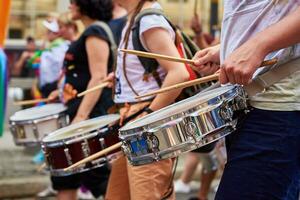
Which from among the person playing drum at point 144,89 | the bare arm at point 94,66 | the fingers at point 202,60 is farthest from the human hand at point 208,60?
the bare arm at point 94,66

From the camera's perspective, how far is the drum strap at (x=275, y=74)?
2.13 m

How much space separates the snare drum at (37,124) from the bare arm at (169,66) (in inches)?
64.3

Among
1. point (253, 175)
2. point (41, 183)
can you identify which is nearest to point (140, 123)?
point (253, 175)

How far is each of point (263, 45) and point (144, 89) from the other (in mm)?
1338

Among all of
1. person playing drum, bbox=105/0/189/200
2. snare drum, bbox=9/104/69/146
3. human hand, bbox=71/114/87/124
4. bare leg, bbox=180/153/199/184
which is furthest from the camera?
bare leg, bbox=180/153/199/184

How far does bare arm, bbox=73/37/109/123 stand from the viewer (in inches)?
166

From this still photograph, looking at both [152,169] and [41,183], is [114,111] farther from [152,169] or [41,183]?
[41,183]

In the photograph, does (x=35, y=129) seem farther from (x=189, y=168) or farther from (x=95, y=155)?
(x=189, y=168)

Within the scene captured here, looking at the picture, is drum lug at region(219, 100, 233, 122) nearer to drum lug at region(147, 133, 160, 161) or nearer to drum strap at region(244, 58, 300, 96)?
drum strap at region(244, 58, 300, 96)

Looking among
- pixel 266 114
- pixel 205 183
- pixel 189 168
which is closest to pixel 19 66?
pixel 189 168

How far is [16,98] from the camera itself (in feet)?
37.1

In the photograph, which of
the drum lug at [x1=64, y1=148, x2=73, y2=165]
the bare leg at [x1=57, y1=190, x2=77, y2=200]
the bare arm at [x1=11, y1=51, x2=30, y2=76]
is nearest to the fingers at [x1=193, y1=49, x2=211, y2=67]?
the drum lug at [x1=64, y1=148, x2=73, y2=165]

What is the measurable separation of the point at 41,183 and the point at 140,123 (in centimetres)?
424

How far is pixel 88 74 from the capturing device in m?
4.47
